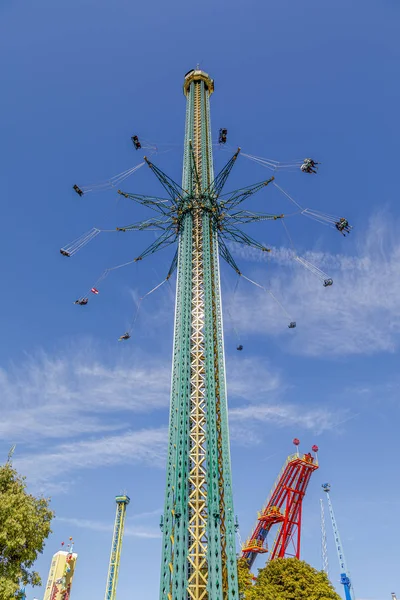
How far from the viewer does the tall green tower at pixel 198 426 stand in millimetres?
23906

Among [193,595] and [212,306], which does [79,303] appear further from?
[193,595]

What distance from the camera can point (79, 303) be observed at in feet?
118

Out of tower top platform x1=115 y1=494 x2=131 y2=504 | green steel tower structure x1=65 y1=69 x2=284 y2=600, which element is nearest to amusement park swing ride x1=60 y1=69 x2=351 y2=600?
green steel tower structure x1=65 y1=69 x2=284 y2=600

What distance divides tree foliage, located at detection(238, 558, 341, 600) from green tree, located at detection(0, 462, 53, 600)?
19.4 meters

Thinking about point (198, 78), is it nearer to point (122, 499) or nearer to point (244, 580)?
point (244, 580)

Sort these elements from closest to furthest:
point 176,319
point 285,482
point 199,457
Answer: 1. point 199,457
2. point 176,319
3. point 285,482

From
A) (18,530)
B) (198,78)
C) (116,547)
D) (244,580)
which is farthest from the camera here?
(116,547)

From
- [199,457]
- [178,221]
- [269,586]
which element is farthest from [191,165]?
[269,586]

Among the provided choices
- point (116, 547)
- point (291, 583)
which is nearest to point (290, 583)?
point (291, 583)

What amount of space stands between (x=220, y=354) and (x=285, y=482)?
2769 cm

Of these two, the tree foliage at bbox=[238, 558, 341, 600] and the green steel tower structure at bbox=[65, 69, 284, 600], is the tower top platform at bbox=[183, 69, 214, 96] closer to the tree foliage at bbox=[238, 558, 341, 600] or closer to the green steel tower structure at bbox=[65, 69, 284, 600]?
the green steel tower structure at bbox=[65, 69, 284, 600]

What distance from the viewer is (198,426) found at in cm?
2903

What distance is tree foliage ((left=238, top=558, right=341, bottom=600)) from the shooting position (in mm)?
33406

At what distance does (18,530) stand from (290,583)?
2270 cm
